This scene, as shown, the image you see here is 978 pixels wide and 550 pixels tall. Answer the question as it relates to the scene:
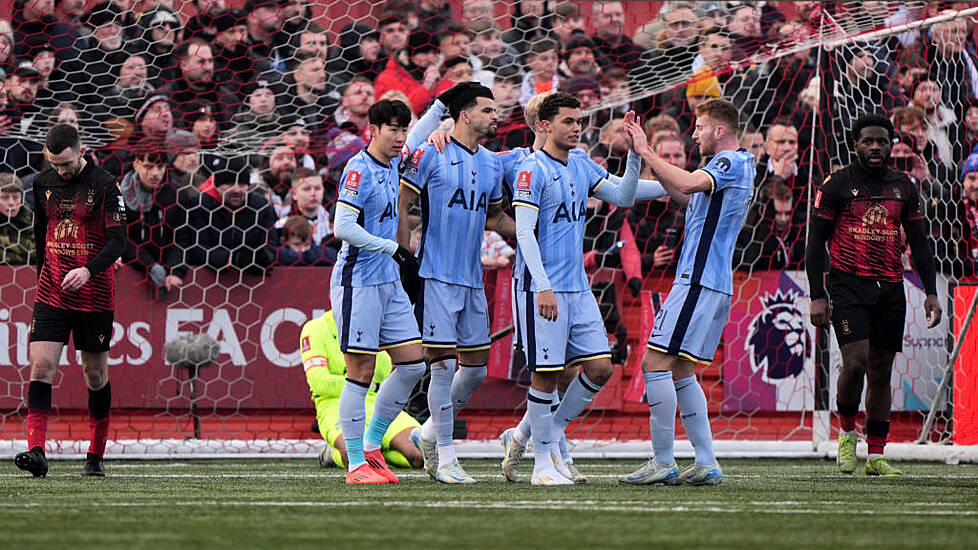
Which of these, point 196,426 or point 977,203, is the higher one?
point 977,203

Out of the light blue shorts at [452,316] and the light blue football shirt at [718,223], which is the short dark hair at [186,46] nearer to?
the light blue shorts at [452,316]

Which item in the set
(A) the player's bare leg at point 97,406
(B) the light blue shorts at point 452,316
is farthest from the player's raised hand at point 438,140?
(A) the player's bare leg at point 97,406

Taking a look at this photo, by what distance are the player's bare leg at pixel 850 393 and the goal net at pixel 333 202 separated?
1493 millimetres

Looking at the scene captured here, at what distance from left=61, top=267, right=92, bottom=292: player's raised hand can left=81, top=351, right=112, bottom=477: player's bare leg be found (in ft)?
1.88

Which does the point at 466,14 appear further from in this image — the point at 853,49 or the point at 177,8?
the point at 853,49

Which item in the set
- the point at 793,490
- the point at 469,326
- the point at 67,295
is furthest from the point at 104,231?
the point at 793,490

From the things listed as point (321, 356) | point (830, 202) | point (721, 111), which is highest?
point (721, 111)

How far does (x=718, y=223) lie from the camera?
641 cm

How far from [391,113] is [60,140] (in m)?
1.99

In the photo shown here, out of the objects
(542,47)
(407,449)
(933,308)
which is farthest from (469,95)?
(542,47)

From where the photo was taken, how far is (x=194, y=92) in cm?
1075

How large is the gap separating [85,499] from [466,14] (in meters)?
7.49

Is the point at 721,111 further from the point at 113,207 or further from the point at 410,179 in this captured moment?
the point at 113,207

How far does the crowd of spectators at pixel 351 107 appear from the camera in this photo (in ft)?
32.3
